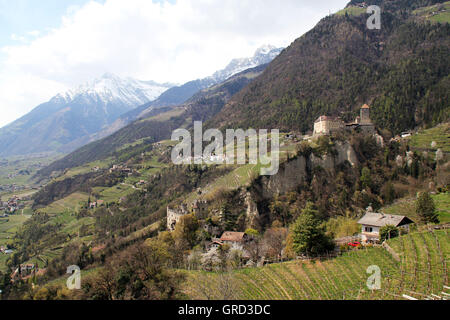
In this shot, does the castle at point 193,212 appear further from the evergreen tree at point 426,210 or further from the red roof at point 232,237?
the evergreen tree at point 426,210

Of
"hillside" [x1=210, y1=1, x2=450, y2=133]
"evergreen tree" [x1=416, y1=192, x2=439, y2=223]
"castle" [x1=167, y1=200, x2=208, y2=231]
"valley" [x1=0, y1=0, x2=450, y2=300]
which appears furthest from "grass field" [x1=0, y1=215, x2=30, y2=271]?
"hillside" [x1=210, y1=1, x2=450, y2=133]

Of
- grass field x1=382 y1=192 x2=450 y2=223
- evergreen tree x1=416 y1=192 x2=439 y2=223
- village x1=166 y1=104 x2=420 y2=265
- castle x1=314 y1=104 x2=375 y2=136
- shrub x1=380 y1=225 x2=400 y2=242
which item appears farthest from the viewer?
castle x1=314 y1=104 x2=375 y2=136

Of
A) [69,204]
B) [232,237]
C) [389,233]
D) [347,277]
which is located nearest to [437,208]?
[389,233]

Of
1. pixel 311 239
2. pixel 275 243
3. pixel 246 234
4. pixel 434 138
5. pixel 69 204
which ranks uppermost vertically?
pixel 434 138

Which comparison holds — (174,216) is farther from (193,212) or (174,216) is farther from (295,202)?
(295,202)

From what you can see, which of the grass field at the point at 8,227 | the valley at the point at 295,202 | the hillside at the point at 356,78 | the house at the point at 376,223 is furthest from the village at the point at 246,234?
the hillside at the point at 356,78

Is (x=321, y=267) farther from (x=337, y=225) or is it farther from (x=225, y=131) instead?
(x=225, y=131)

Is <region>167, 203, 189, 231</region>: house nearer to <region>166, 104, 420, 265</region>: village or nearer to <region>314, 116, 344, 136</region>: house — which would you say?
<region>166, 104, 420, 265</region>: village
